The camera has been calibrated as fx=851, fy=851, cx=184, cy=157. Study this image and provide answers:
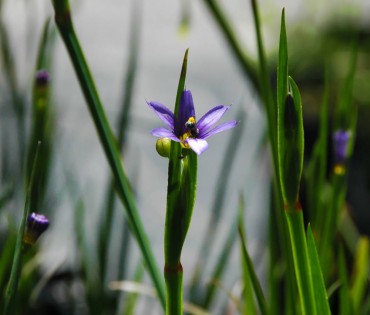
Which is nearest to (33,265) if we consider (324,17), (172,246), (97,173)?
(172,246)

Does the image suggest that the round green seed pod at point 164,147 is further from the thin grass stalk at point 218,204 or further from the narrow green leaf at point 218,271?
the thin grass stalk at point 218,204

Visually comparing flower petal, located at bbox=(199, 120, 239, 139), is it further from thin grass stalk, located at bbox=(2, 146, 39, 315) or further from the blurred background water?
the blurred background water

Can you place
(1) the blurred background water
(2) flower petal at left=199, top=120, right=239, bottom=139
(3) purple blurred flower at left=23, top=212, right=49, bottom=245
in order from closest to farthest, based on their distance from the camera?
(2) flower petal at left=199, top=120, right=239, bottom=139, (3) purple blurred flower at left=23, top=212, right=49, bottom=245, (1) the blurred background water

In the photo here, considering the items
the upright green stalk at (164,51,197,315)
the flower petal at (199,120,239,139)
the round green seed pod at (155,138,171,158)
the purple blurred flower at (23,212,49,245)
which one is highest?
the flower petal at (199,120,239,139)

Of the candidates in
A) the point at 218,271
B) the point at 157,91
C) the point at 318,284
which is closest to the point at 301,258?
the point at 318,284

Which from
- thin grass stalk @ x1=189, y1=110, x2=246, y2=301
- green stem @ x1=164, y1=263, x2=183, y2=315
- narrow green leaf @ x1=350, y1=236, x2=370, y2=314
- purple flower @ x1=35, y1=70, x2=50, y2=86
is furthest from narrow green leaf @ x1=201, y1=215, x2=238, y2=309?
green stem @ x1=164, y1=263, x2=183, y2=315

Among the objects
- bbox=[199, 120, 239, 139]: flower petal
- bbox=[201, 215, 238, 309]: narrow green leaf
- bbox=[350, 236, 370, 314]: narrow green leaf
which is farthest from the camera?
bbox=[201, 215, 238, 309]: narrow green leaf
